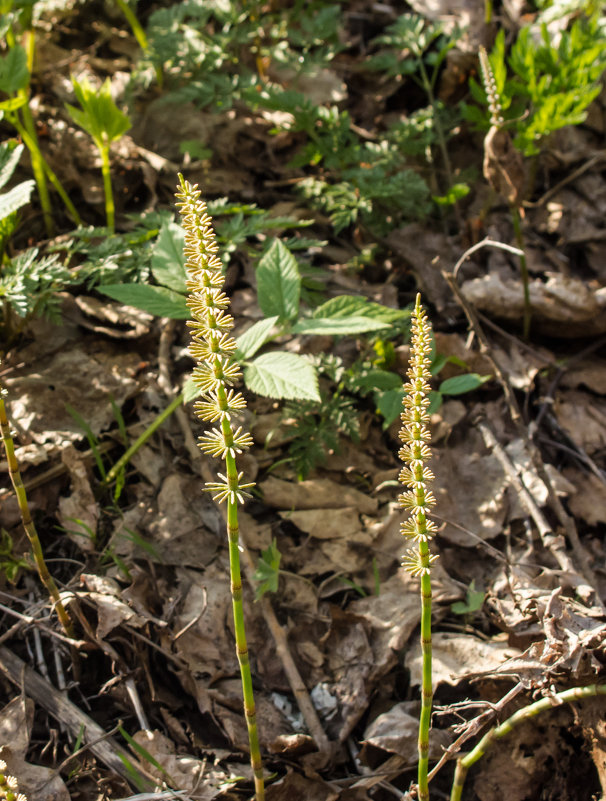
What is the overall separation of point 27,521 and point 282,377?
0.89 meters

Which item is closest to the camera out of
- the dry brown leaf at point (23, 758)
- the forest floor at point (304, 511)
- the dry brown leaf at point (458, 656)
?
the dry brown leaf at point (23, 758)

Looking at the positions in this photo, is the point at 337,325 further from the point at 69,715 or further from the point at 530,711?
→ the point at 69,715

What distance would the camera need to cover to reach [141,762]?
2031 mm

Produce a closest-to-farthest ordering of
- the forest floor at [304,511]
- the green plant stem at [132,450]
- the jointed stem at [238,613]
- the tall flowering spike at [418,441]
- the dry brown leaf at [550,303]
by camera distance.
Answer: the tall flowering spike at [418,441] → the jointed stem at [238,613] → the forest floor at [304,511] → the green plant stem at [132,450] → the dry brown leaf at [550,303]

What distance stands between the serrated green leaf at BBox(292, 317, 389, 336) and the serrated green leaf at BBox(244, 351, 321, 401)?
17 centimetres

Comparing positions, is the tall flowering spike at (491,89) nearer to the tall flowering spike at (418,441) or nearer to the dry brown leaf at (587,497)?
the dry brown leaf at (587,497)

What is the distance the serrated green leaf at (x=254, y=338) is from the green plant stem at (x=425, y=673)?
105 cm

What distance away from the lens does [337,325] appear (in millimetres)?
2445

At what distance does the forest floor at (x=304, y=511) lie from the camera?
2090 mm

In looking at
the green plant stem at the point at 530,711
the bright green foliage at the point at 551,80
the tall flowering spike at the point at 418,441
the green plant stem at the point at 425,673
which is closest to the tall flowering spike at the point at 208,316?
the tall flowering spike at the point at 418,441

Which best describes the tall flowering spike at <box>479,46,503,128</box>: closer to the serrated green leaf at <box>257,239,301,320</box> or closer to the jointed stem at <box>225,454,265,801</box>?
the serrated green leaf at <box>257,239,301,320</box>

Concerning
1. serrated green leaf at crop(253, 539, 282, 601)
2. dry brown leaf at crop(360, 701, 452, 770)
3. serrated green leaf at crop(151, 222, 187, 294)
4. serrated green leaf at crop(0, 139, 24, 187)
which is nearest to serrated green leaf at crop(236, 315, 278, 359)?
serrated green leaf at crop(151, 222, 187, 294)

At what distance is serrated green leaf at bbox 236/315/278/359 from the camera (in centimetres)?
230

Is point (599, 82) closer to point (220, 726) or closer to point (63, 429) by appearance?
point (63, 429)
